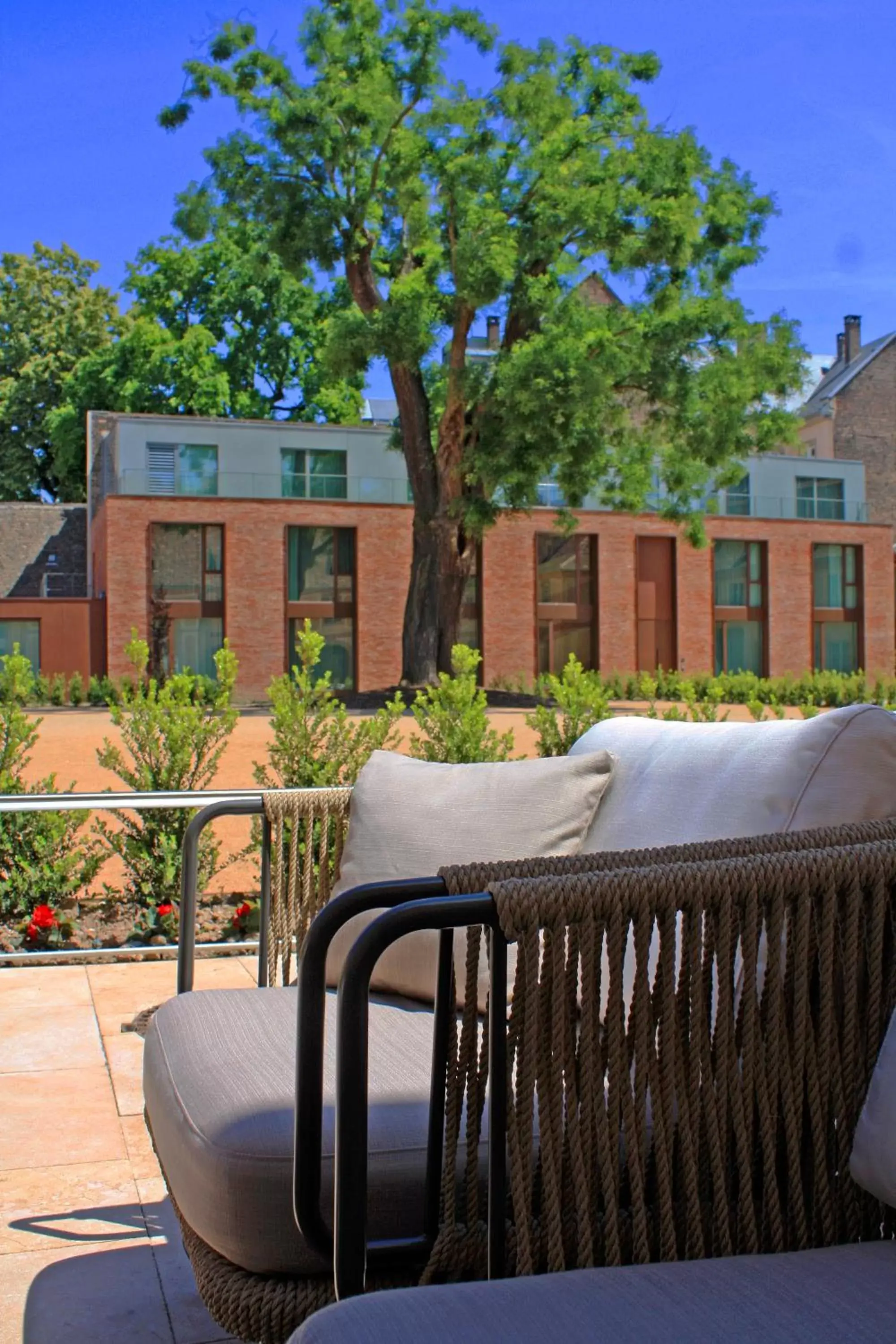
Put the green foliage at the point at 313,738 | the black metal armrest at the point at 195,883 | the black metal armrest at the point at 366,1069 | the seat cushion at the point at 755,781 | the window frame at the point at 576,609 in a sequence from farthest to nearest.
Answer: the window frame at the point at 576,609 < the green foliage at the point at 313,738 < the black metal armrest at the point at 195,883 < the seat cushion at the point at 755,781 < the black metal armrest at the point at 366,1069

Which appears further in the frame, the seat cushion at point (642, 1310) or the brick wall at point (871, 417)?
the brick wall at point (871, 417)

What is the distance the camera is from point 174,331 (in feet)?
121

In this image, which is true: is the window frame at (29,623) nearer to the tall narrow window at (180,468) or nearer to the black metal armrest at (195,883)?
the tall narrow window at (180,468)

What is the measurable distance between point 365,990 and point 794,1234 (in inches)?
23.0

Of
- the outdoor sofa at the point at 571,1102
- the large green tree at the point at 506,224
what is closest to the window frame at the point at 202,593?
the large green tree at the point at 506,224

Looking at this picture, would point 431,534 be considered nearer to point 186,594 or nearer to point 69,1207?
point 186,594

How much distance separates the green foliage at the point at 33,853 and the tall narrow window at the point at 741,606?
2720 cm

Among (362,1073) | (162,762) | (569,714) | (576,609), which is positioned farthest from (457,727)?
(576,609)

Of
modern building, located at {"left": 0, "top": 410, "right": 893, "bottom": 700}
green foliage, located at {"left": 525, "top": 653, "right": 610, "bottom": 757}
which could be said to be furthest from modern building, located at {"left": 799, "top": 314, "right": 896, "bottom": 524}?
green foliage, located at {"left": 525, "top": 653, "right": 610, "bottom": 757}

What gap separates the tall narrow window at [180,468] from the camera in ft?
90.0

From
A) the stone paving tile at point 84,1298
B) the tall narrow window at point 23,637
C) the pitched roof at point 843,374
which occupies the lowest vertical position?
the stone paving tile at point 84,1298

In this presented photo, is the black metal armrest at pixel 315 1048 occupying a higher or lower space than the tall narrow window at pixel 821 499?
lower

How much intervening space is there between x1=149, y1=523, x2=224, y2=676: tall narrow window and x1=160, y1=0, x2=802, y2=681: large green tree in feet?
27.3

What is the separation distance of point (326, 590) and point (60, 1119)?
25790 mm
